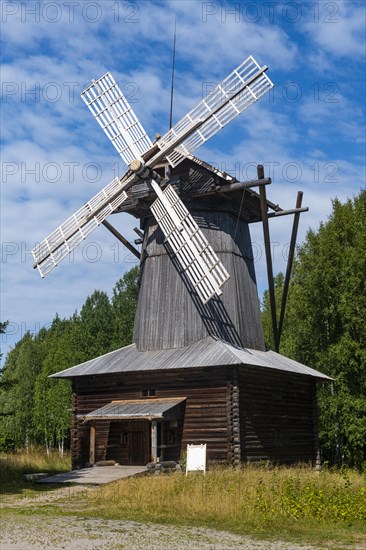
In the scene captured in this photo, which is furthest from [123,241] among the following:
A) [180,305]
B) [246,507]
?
[246,507]

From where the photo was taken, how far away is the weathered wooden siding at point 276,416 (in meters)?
25.1

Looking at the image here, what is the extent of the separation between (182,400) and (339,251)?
13.6 metres

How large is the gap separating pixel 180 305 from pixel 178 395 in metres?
4.11

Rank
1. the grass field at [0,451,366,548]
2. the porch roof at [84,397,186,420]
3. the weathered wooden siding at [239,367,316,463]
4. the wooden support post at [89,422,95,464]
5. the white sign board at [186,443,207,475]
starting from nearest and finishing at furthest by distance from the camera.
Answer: the grass field at [0,451,366,548]
the white sign board at [186,443,207,475]
the porch roof at [84,397,186,420]
the weathered wooden siding at [239,367,316,463]
the wooden support post at [89,422,95,464]

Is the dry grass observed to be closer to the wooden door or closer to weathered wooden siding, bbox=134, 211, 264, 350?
the wooden door

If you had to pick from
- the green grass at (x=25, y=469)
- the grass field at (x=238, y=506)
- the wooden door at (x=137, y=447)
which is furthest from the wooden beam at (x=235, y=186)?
the green grass at (x=25, y=469)

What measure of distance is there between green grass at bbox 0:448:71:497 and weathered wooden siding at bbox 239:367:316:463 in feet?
26.2

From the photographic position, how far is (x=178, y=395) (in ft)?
84.5

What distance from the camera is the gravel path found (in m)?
11.3

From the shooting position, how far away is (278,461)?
26.7m

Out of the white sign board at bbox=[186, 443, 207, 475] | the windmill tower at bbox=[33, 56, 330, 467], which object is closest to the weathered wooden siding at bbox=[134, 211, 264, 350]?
Result: the windmill tower at bbox=[33, 56, 330, 467]

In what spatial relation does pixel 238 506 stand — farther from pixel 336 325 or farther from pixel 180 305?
pixel 336 325

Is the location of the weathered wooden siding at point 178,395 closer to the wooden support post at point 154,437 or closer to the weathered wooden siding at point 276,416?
the weathered wooden siding at point 276,416

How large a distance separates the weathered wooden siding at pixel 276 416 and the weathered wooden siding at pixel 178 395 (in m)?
0.88
